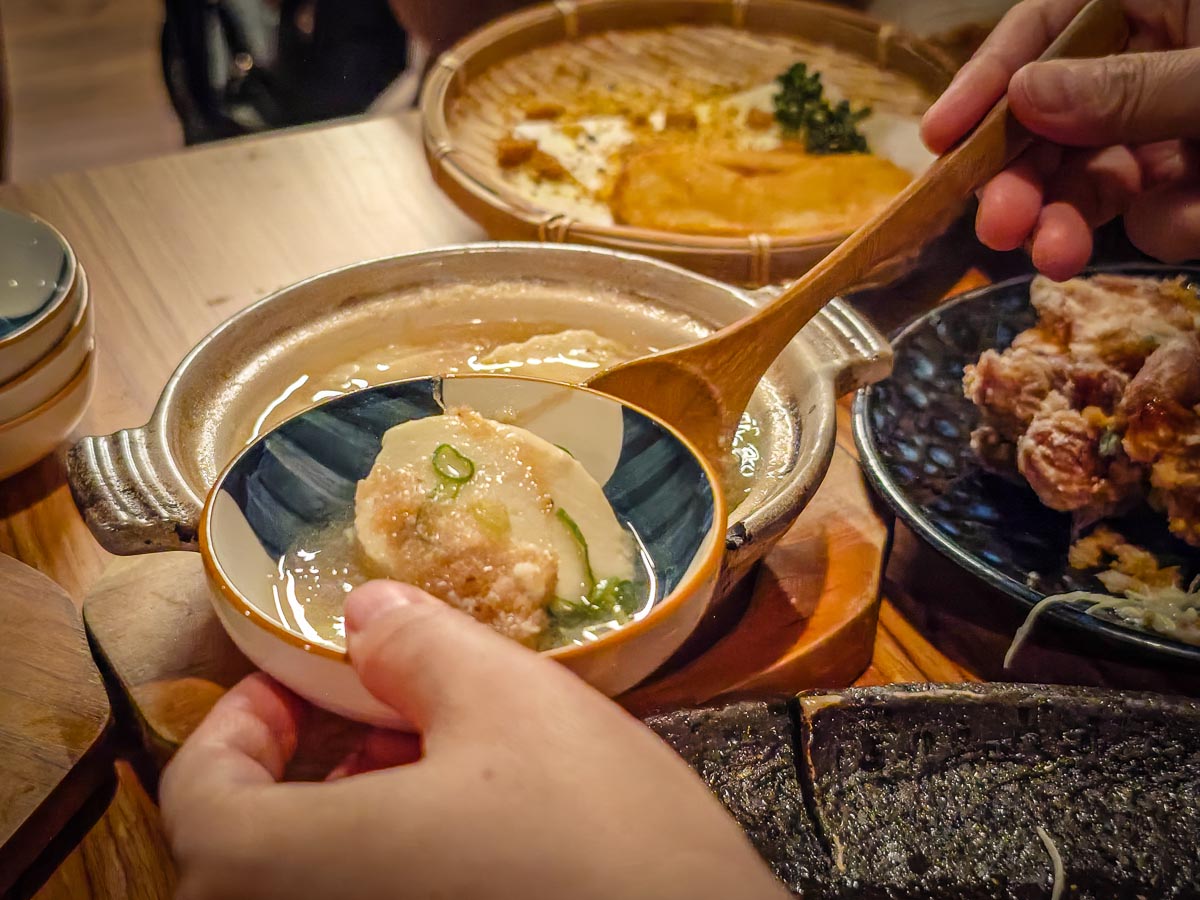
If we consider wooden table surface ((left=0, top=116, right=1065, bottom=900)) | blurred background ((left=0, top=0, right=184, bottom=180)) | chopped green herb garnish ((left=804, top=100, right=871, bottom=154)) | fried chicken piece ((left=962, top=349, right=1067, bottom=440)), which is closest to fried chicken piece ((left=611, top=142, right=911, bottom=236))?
chopped green herb garnish ((left=804, top=100, right=871, bottom=154))

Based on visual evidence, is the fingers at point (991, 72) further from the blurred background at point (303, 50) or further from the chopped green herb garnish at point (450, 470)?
the chopped green herb garnish at point (450, 470)

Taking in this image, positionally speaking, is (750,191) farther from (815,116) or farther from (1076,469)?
(1076,469)

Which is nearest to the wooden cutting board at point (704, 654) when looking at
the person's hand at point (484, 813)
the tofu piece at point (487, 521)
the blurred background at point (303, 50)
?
the tofu piece at point (487, 521)

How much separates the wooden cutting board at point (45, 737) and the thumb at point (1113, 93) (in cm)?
119

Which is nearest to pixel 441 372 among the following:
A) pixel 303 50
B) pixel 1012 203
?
pixel 1012 203

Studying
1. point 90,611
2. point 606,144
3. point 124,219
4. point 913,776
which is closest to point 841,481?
point 913,776

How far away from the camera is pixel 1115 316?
1278mm

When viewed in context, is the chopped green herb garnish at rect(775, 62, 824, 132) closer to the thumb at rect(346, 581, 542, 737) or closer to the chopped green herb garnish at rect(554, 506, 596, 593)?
the chopped green herb garnish at rect(554, 506, 596, 593)

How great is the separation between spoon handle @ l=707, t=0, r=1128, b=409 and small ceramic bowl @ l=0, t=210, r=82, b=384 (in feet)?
2.75

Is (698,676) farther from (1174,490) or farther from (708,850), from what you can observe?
(1174,490)

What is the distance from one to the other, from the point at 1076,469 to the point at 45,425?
1325mm

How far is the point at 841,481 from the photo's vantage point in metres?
1.30

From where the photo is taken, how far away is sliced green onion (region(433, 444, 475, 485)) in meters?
0.86

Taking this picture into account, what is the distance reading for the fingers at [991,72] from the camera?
1216 mm
